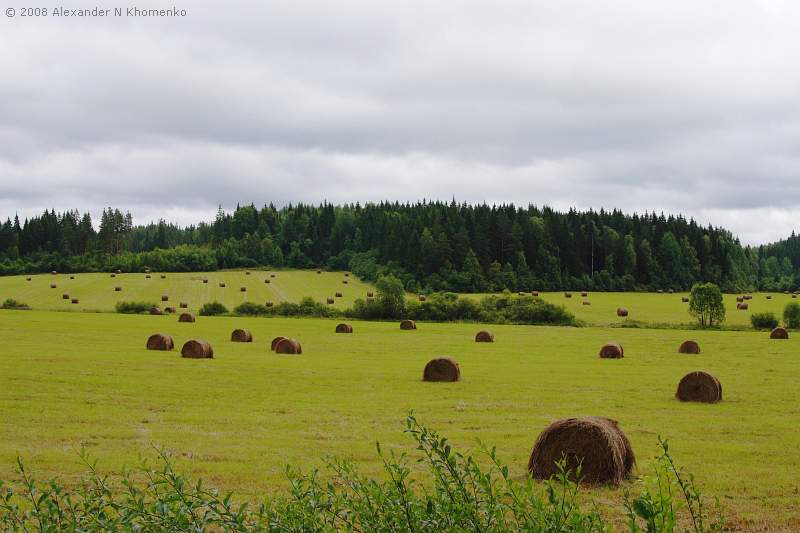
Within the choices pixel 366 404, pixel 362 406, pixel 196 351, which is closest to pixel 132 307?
pixel 196 351

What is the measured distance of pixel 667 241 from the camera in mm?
140625

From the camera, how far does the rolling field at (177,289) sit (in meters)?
88.6

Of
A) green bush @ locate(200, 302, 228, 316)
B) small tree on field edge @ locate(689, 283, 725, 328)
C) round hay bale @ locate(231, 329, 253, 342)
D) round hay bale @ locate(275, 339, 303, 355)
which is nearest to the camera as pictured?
round hay bale @ locate(275, 339, 303, 355)

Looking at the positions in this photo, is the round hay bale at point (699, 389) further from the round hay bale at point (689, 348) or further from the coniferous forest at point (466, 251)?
the coniferous forest at point (466, 251)

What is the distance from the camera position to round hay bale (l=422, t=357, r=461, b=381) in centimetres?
2967

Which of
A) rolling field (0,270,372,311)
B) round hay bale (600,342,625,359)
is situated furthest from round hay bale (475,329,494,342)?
Answer: rolling field (0,270,372,311)

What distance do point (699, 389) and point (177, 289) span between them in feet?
290

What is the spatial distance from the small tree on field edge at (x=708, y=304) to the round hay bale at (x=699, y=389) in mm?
47838

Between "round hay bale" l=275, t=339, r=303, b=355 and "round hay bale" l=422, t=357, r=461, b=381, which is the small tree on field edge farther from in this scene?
"round hay bale" l=422, t=357, r=461, b=381

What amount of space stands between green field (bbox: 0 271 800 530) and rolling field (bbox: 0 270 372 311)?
38177 mm

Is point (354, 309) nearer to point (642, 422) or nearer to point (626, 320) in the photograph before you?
point (626, 320)

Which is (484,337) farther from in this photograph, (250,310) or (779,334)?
(250,310)

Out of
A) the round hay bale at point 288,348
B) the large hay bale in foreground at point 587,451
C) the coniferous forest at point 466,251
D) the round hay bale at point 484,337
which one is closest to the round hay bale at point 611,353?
the round hay bale at point 484,337

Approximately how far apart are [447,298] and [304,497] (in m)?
72.1
